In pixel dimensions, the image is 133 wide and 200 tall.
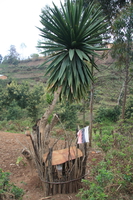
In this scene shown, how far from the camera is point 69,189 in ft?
13.8

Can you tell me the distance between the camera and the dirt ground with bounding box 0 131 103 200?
14.4ft

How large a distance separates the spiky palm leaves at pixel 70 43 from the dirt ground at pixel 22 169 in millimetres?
2209

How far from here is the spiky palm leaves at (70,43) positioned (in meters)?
5.62

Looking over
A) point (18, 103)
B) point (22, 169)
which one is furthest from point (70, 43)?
point (18, 103)

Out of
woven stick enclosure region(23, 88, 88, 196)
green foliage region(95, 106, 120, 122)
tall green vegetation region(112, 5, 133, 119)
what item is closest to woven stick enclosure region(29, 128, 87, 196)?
woven stick enclosure region(23, 88, 88, 196)

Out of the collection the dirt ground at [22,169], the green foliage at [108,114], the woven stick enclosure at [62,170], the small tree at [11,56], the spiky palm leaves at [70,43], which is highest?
the small tree at [11,56]

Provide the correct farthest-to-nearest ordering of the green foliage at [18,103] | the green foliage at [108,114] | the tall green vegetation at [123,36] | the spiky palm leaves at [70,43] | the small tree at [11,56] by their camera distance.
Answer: the small tree at [11,56]
the green foliage at [108,114]
the green foliage at [18,103]
the tall green vegetation at [123,36]
the spiky palm leaves at [70,43]

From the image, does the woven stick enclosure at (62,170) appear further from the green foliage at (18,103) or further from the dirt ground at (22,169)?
the green foliage at (18,103)

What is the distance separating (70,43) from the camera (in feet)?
19.1

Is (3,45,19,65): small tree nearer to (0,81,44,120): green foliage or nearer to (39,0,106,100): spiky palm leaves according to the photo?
(0,81,44,120): green foliage

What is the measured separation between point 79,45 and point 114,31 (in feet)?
13.7

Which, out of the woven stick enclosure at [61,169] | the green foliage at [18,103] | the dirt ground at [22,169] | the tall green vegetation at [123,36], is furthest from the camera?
the green foliage at [18,103]

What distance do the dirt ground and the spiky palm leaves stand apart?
2.21m

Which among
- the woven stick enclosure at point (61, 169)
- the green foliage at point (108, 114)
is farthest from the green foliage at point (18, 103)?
the woven stick enclosure at point (61, 169)
